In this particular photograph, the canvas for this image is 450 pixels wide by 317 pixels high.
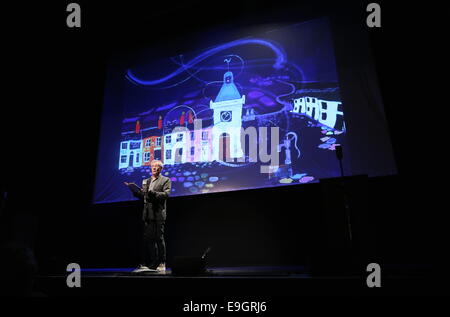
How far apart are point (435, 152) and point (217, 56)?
11.1 feet

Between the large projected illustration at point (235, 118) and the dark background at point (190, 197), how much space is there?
1.16ft

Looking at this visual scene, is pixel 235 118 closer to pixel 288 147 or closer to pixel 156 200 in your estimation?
pixel 288 147

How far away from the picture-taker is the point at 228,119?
4465mm

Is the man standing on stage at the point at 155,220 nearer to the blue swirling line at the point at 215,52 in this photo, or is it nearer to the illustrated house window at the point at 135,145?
the illustrated house window at the point at 135,145

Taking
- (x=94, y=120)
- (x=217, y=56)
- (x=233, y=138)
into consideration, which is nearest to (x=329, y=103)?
(x=233, y=138)

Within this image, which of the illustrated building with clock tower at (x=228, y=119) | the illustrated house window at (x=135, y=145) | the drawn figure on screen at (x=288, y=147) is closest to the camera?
the drawn figure on screen at (x=288, y=147)

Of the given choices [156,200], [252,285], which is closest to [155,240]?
[156,200]

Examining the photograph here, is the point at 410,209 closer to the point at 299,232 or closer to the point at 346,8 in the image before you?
the point at 299,232

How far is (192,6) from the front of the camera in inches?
205

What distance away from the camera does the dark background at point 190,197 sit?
12.4 ft

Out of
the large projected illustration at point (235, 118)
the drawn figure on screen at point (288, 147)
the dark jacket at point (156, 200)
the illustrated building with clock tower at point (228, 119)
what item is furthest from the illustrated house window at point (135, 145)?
the drawn figure on screen at point (288, 147)

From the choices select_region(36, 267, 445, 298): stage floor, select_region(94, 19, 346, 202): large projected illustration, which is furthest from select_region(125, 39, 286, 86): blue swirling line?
select_region(36, 267, 445, 298): stage floor

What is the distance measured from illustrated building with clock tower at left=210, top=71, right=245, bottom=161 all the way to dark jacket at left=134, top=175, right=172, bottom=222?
0.89 m

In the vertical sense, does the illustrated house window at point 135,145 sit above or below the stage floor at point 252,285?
above
